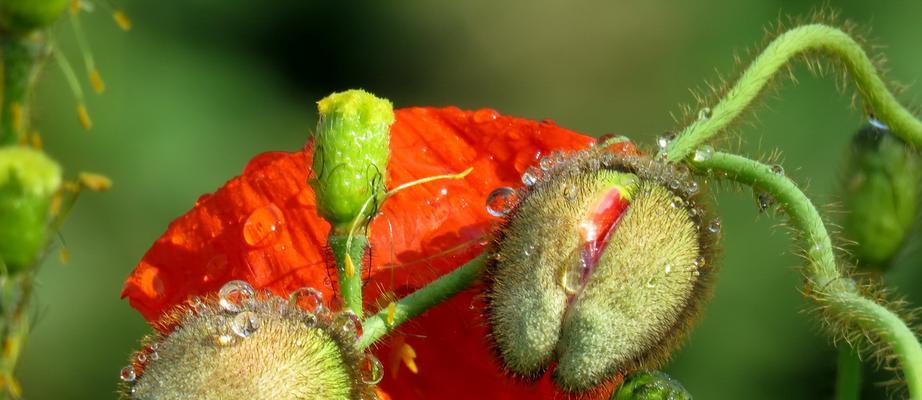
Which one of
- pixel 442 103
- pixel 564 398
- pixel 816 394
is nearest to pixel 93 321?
pixel 442 103

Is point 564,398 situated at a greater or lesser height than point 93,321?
lesser

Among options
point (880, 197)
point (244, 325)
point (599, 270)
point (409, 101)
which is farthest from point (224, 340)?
point (409, 101)

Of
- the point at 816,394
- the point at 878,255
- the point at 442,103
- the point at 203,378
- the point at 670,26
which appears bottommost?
the point at 203,378

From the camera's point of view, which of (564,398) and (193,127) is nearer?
(564,398)

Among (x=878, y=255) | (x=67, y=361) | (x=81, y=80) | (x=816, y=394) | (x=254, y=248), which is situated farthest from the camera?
(x=81, y=80)

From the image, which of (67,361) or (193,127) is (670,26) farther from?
(67,361)

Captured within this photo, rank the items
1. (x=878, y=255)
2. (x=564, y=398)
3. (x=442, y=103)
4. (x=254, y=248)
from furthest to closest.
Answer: (x=442, y=103) → (x=254, y=248) → (x=878, y=255) → (x=564, y=398)

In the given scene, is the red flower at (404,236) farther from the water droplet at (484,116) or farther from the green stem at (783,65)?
the green stem at (783,65)
